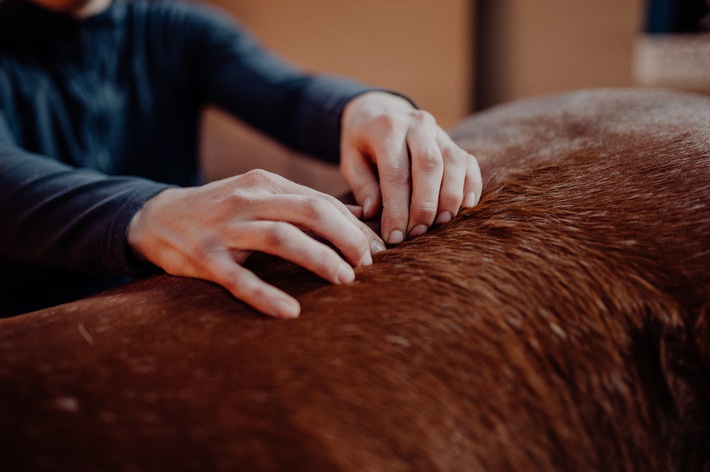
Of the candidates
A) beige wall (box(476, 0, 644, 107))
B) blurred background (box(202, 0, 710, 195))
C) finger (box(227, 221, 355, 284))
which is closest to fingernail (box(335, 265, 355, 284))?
finger (box(227, 221, 355, 284))

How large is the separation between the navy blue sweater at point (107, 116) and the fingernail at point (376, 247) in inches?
7.8

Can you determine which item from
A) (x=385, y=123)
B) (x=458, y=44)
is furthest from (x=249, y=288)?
(x=458, y=44)

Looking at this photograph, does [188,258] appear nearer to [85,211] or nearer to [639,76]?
[85,211]

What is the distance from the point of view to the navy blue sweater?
0.45 m

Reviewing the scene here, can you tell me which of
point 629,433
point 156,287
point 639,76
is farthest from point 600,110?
point 639,76

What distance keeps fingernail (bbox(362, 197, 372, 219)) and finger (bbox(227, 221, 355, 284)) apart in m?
0.10

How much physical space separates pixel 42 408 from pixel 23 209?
256 millimetres

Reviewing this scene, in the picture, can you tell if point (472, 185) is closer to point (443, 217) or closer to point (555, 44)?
point (443, 217)

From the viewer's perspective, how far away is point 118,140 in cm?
87

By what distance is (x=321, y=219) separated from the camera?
1.21 feet

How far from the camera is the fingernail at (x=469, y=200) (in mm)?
427

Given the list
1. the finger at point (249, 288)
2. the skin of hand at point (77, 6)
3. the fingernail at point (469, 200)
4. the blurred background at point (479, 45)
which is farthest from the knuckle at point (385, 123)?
the blurred background at point (479, 45)

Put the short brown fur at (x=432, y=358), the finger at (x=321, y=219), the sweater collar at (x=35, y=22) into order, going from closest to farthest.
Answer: the short brown fur at (x=432, y=358) < the finger at (x=321, y=219) < the sweater collar at (x=35, y=22)

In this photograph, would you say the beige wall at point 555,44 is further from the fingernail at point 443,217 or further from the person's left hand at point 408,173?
the fingernail at point 443,217
